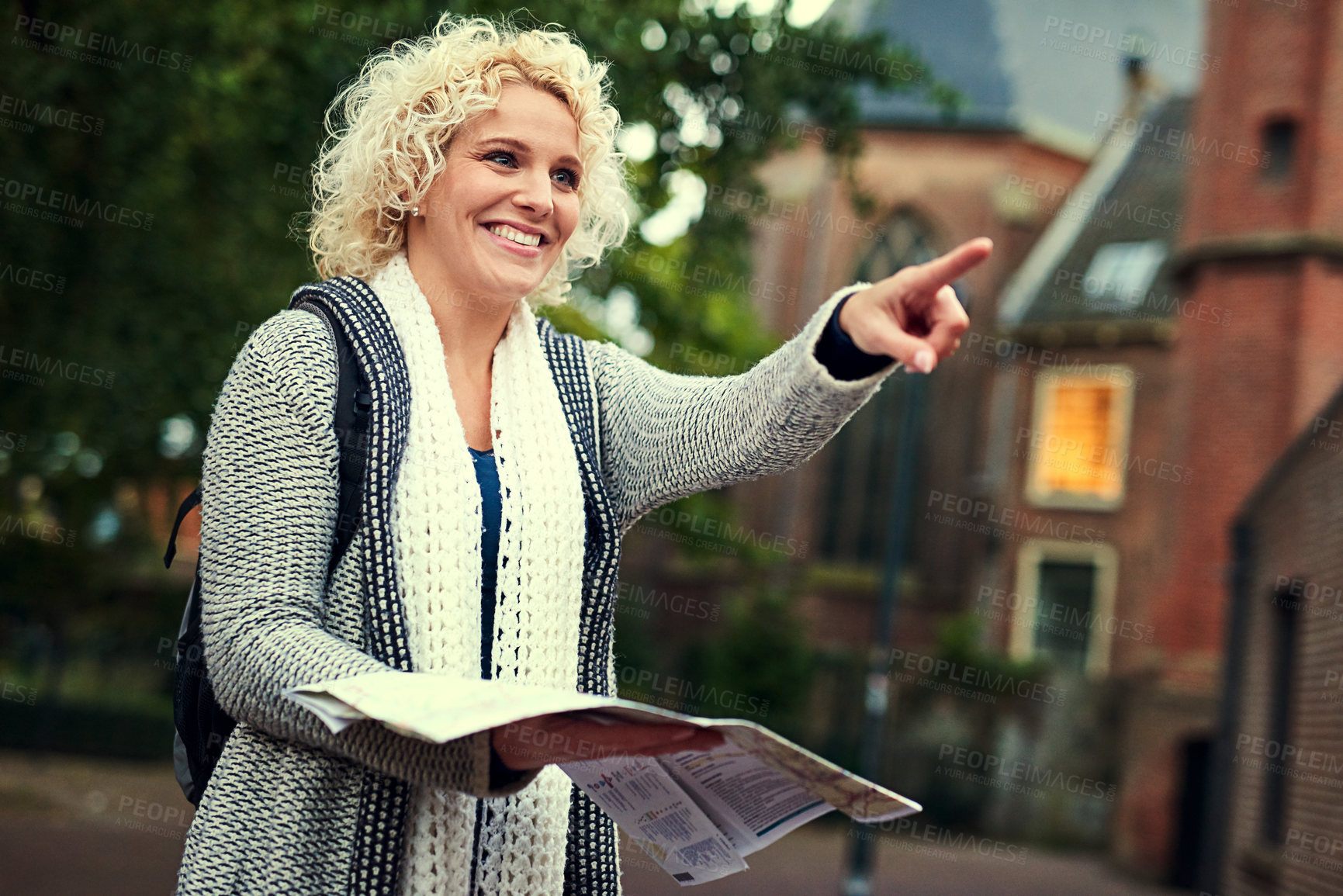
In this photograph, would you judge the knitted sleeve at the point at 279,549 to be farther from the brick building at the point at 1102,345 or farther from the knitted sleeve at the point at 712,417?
the brick building at the point at 1102,345

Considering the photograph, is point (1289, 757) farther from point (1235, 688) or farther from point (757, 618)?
point (757, 618)

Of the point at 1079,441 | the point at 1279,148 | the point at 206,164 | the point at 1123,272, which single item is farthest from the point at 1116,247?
the point at 206,164

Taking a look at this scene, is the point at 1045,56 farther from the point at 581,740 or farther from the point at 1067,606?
the point at 581,740

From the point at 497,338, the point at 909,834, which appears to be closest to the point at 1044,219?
the point at 909,834

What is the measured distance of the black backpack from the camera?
6.04 ft

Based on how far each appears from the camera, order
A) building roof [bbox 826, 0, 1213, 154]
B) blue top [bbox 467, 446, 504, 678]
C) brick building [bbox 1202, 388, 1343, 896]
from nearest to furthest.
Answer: blue top [bbox 467, 446, 504, 678]
brick building [bbox 1202, 388, 1343, 896]
building roof [bbox 826, 0, 1213, 154]

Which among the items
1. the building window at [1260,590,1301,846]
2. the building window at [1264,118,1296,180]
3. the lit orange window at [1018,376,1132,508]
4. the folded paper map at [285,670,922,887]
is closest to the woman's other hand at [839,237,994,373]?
the folded paper map at [285,670,922,887]

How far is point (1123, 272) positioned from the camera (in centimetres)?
2606

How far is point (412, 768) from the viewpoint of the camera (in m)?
1.62

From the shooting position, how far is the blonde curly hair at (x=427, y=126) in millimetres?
2004

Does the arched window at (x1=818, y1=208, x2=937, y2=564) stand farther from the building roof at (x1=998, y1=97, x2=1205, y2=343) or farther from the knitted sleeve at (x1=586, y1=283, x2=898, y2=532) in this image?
the knitted sleeve at (x1=586, y1=283, x2=898, y2=532)

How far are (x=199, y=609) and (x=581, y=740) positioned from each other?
0.65 meters

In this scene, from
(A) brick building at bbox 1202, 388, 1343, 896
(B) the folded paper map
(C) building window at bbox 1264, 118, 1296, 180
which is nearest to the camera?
(B) the folded paper map

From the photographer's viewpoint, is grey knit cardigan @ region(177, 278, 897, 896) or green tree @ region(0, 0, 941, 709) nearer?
grey knit cardigan @ region(177, 278, 897, 896)
